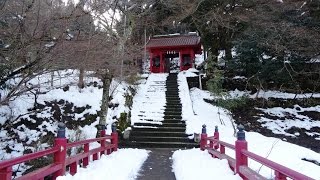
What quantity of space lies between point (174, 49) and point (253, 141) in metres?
16.9

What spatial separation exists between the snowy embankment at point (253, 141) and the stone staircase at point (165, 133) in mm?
526

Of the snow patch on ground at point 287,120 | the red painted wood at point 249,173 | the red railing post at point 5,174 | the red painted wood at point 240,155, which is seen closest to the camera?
the red railing post at point 5,174

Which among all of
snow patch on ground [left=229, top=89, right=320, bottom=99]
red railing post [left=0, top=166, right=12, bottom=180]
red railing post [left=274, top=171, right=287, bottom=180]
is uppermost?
snow patch on ground [left=229, top=89, right=320, bottom=99]

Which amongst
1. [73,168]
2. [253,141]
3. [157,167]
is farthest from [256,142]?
[73,168]

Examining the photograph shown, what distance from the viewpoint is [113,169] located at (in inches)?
325

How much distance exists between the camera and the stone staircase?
1488 centimetres

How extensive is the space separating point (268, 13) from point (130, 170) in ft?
53.5

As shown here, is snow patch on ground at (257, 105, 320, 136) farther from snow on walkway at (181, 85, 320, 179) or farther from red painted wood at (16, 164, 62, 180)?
red painted wood at (16, 164, 62, 180)

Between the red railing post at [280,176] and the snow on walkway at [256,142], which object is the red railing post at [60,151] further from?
the snow on walkway at [256,142]

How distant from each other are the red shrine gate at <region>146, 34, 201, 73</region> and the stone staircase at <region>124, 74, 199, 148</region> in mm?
10071

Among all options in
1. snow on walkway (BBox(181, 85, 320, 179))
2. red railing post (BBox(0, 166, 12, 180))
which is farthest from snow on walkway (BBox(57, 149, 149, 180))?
snow on walkway (BBox(181, 85, 320, 179))

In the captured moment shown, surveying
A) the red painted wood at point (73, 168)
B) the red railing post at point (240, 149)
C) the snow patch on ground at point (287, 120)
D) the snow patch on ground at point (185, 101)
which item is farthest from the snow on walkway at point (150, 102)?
the red railing post at point (240, 149)

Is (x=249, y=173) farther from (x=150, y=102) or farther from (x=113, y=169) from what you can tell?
(x=150, y=102)

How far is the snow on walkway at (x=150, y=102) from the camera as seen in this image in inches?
677
